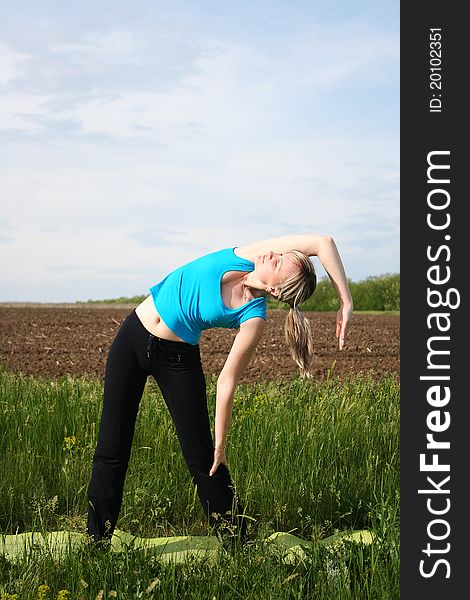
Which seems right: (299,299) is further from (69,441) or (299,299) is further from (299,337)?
(69,441)

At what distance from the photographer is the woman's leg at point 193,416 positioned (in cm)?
394

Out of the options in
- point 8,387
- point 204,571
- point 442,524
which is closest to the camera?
point 442,524

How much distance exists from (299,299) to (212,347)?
29.8 ft

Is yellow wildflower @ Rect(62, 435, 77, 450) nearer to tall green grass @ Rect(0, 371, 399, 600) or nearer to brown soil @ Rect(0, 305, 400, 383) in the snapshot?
tall green grass @ Rect(0, 371, 399, 600)

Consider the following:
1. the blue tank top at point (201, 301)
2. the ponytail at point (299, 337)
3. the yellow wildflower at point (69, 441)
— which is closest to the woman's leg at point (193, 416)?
the blue tank top at point (201, 301)

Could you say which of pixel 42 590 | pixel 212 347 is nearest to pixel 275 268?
pixel 42 590

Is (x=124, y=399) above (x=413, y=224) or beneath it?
beneath

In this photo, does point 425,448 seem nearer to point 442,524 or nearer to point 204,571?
point 442,524

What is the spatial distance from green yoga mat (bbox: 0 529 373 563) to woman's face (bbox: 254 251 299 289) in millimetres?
1154

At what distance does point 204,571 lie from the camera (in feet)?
11.4

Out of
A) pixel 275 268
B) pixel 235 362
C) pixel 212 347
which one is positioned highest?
pixel 275 268

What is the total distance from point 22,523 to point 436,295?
10.1ft

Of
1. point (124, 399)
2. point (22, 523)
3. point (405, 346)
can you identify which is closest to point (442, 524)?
point (405, 346)

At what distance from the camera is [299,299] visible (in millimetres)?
3781
